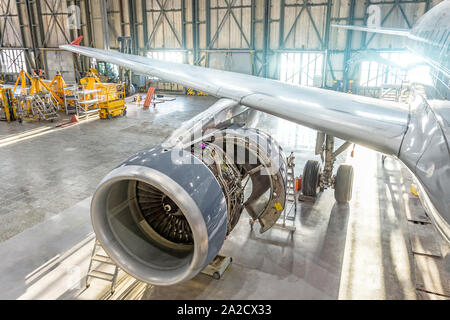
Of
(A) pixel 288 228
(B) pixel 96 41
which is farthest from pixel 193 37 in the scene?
(A) pixel 288 228

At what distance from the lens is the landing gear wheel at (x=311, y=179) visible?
9.12m

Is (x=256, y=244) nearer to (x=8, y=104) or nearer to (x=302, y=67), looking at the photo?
(x=8, y=104)

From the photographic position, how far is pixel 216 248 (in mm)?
3410

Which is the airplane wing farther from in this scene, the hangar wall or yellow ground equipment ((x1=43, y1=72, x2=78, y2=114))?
the hangar wall

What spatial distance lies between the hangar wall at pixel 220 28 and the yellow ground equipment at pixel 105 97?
22.9ft

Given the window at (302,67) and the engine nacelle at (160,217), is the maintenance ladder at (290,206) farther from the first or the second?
the window at (302,67)

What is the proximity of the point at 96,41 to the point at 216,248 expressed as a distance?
112 ft

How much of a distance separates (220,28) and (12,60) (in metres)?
23.8

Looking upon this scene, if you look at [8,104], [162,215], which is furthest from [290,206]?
[8,104]

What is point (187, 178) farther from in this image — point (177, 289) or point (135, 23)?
point (135, 23)

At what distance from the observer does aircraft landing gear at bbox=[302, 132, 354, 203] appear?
8727 millimetres

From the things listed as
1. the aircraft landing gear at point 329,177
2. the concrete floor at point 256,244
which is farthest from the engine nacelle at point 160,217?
the aircraft landing gear at point 329,177

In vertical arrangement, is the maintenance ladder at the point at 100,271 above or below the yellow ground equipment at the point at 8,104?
below

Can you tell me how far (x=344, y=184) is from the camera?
8.79 meters
